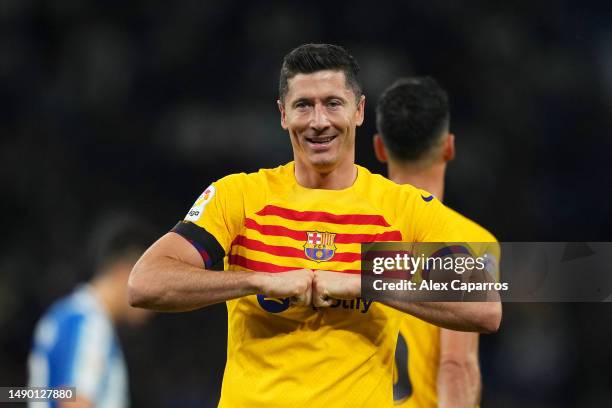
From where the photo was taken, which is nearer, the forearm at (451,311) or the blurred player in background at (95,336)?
the forearm at (451,311)

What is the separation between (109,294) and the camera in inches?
228

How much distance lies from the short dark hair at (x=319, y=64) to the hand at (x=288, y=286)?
2.64 ft

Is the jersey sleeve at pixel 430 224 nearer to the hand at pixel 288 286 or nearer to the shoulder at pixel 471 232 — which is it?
the shoulder at pixel 471 232

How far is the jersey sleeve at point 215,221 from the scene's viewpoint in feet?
11.5

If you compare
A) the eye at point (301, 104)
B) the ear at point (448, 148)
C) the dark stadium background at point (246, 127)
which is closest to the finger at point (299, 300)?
the eye at point (301, 104)

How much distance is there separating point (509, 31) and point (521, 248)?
13.2 ft

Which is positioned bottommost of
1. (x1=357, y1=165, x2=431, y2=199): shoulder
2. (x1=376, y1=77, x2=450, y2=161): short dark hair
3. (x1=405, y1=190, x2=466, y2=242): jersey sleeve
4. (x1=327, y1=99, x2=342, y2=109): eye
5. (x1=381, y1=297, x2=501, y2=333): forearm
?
(x1=381, y1=297, x2=501, y2=333): forearm

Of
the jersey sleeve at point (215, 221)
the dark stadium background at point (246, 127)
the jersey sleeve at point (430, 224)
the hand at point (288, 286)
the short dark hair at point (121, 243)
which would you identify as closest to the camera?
the hand at point (288, 286)

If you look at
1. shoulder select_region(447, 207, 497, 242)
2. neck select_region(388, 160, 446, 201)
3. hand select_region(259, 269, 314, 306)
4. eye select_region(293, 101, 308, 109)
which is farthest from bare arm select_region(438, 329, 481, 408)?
eye select_region(293, 101, 308, 109)

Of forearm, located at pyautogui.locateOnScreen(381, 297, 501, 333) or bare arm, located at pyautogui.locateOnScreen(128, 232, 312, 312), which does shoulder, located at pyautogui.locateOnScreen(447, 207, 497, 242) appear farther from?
bare arm, located at pyautogui.locateOnScreen(128, 232, 312, 312)

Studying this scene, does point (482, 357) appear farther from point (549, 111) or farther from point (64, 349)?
point (64, 349)

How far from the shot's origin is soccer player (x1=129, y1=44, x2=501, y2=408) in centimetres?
337

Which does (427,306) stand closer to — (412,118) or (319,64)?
(319,64)

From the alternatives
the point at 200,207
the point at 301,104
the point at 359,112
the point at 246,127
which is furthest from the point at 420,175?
the point at 246,127
